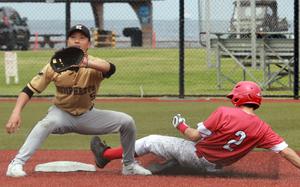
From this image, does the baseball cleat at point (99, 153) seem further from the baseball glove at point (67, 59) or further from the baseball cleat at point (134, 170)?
the baseball glove at point (67, 59)

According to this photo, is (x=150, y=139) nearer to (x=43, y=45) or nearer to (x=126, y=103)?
(x=126, y=103)

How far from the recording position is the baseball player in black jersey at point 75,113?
777 centimetres

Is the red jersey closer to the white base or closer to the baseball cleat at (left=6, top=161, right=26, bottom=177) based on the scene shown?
the white base

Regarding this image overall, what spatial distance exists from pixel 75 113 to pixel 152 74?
18.1m

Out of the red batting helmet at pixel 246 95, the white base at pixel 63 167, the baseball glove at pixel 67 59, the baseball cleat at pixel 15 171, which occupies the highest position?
the baseball glove at pixel 67 59

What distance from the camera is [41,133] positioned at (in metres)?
7.76

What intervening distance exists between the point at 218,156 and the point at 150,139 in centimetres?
74

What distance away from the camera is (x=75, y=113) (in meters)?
8.00

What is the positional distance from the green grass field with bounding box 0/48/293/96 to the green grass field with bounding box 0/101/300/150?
2385mm

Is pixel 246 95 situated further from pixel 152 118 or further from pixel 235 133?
pixel 152 118

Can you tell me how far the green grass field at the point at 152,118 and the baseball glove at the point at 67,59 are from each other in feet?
10.2

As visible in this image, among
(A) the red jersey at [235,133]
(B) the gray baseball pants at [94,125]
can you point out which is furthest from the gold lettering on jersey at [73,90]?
(A) the red jersey at [235,133]

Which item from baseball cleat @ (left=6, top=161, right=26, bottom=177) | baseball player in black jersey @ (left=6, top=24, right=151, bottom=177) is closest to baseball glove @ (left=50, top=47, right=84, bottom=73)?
baseball player in black jersey @ (left=6, top=24, right=151, bottom=177)

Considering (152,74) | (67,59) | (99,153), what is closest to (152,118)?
(99,153)
